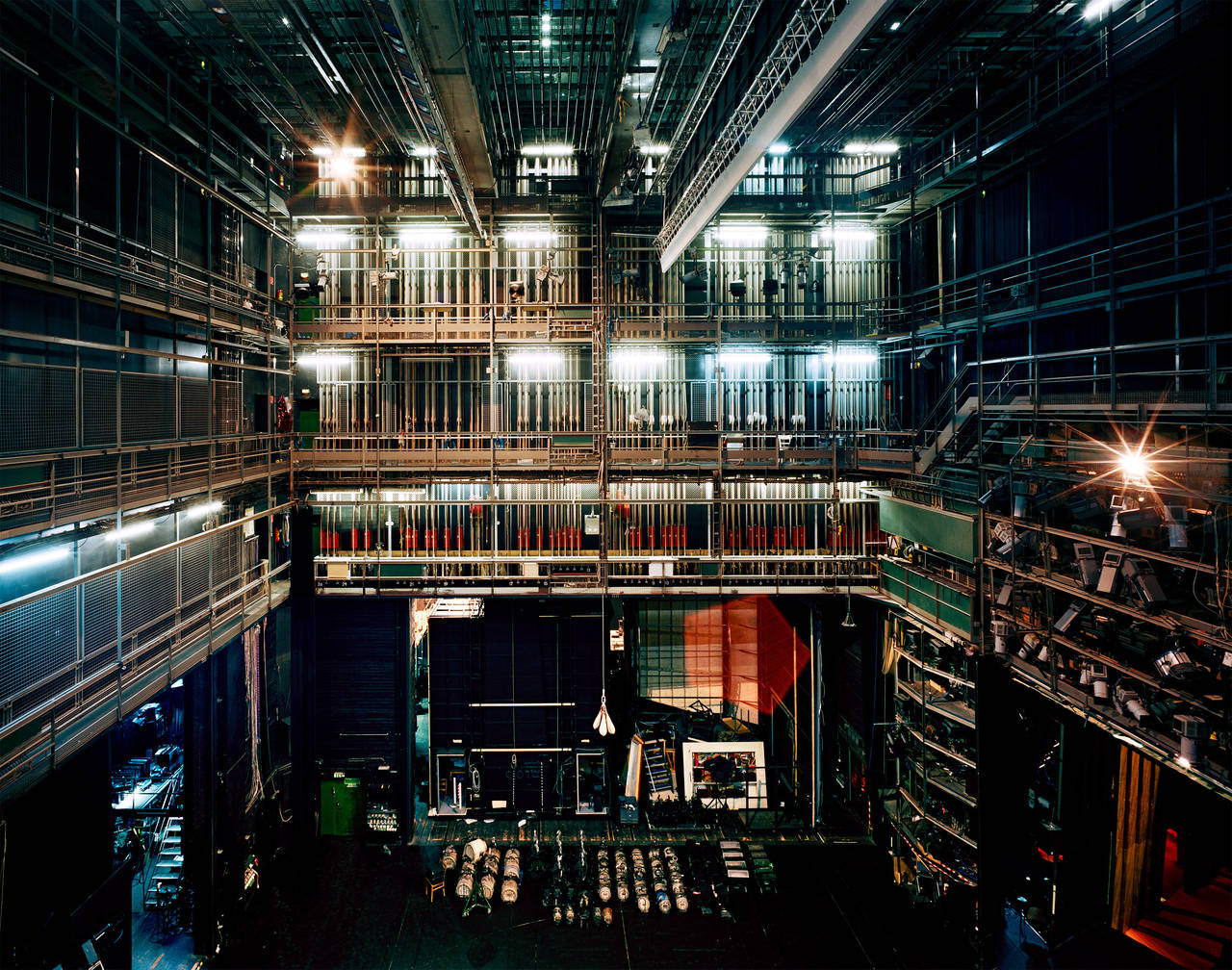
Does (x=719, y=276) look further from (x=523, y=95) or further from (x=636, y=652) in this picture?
(x=636, y=652)

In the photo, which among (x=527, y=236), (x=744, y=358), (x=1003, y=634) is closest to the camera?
(x=1003, y=634)

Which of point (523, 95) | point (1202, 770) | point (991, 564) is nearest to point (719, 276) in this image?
point (523, 95)

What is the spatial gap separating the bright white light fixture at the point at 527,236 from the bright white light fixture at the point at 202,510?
5087 mm

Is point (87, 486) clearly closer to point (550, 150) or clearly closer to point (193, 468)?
point (193, 468)

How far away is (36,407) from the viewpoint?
14.7ft

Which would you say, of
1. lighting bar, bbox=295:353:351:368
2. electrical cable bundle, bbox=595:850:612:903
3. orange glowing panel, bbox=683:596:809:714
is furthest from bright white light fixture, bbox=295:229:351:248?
electrical cable bundle, bbox=595:850:612:903

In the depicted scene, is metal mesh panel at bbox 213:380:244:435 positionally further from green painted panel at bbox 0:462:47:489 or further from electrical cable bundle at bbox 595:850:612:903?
electrical cable bundle at bbox 595:850:612:903

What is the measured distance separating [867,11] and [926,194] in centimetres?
508

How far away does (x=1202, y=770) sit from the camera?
4.07 m

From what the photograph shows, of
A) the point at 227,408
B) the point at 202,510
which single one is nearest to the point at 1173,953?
the point at 202,510

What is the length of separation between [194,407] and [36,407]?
6.96 feet

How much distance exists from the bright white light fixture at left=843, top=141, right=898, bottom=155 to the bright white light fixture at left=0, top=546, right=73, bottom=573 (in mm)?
9671

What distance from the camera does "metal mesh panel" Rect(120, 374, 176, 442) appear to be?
5.46m

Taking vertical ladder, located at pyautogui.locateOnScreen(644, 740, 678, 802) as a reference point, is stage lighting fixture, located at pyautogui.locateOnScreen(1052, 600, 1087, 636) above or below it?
above
